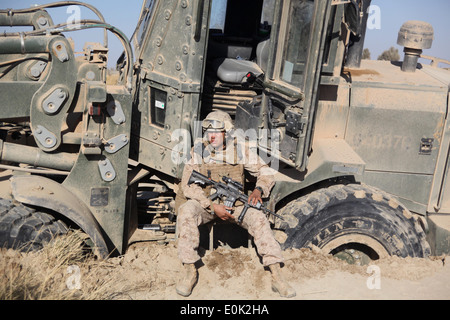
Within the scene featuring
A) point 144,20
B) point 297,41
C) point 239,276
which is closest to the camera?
point 297,41

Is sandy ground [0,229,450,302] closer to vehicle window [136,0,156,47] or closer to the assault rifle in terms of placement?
the assault rifle

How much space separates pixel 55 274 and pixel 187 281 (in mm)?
1102

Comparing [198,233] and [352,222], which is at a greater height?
[352,222]

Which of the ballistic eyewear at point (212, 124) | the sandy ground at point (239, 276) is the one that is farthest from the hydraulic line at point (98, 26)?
the sandy ground at point (239, 276)

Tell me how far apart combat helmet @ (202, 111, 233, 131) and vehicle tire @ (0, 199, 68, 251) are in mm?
1616

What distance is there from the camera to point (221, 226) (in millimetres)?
5637

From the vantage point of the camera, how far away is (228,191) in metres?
5.16

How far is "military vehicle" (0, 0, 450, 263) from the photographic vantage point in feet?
15.3

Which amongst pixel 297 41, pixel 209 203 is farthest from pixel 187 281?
pixel 297 41

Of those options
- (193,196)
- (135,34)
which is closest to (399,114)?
(193,196)

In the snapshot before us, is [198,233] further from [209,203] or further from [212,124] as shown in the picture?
[212,124]

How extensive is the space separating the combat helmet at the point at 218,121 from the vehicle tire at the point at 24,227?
1.62 meters

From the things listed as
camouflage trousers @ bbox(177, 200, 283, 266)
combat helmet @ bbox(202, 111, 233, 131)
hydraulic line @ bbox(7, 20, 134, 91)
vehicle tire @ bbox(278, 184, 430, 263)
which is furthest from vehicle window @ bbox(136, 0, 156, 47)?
vehicle tire @ bbox(278, 184, 430, 263)
